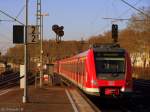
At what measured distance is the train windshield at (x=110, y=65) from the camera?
2525 centimetres

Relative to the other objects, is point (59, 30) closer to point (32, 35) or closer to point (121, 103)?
point (121, 103)

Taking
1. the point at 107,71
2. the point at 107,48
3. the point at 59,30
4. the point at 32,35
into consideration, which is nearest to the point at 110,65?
the point at 107,71

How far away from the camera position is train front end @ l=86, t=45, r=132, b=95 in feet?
81.6

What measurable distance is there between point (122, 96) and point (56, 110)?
646cm

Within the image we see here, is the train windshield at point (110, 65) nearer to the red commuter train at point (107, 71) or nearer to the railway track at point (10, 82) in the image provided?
the red commuter train at point (107, 71)

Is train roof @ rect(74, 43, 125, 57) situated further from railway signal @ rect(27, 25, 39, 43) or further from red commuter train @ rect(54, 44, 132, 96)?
railway signal @ rect(27, 25, 39, 43)

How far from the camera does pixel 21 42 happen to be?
72.5ft

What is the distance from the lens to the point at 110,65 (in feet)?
84.7

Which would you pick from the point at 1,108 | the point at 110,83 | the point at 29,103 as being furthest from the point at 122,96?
the point at 1,108

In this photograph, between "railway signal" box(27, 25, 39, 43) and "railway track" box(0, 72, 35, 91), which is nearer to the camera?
"railway signal" box(27, 25, 39, 43)

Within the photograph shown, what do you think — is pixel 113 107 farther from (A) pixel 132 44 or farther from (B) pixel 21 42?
(A) pixel 132 44

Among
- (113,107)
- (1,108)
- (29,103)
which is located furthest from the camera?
(113,107)

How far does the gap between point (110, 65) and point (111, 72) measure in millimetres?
532

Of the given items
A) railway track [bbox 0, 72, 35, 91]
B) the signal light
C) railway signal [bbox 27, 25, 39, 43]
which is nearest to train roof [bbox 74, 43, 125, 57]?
railway signal [bbox 27, 25, 39, 43]
